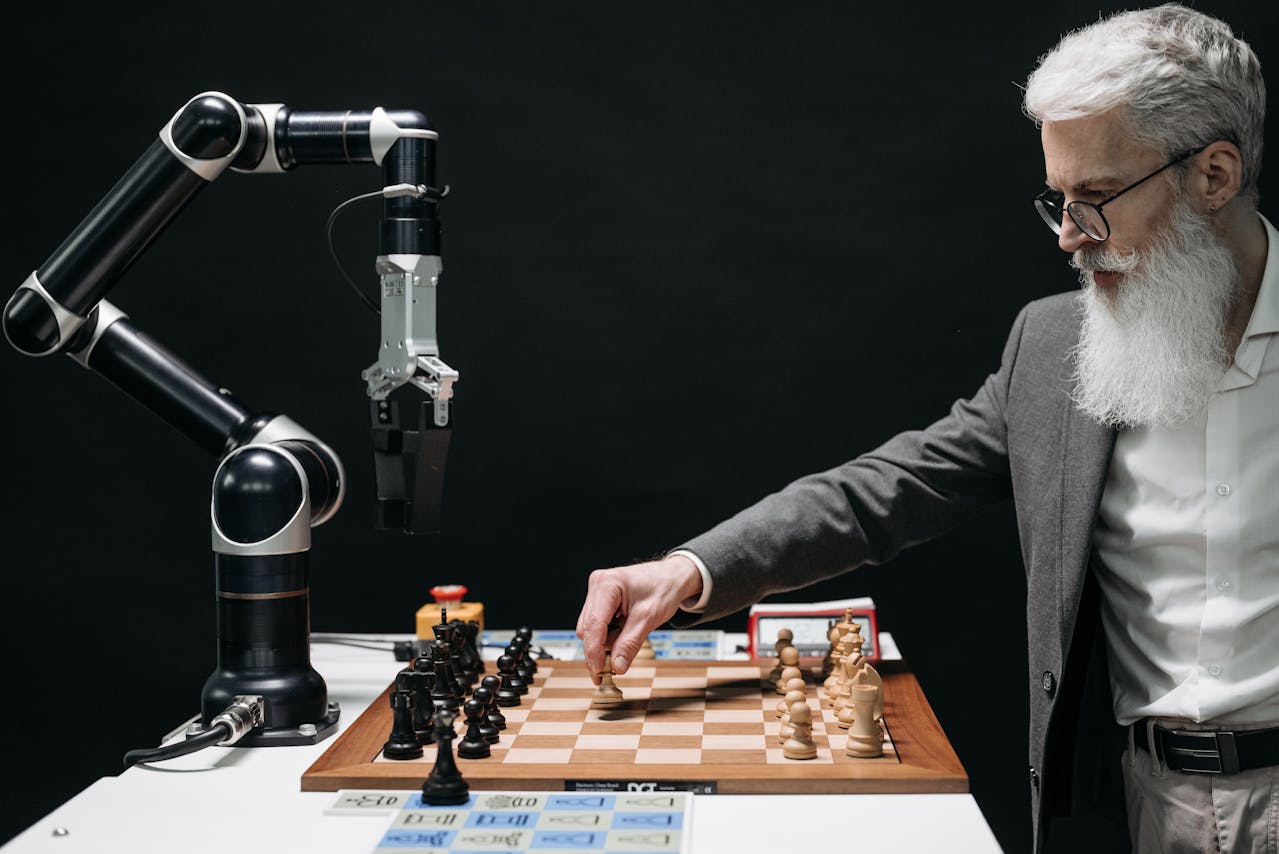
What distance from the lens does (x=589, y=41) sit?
345cm

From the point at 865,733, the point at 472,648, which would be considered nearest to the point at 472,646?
the point at 472,648

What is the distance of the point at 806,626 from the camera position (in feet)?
8.74

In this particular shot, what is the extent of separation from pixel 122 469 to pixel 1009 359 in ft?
7.86

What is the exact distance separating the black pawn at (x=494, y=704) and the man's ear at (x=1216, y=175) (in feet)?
4.33

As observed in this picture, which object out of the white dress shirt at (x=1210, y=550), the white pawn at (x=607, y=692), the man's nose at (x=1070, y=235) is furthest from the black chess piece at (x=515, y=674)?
the man's nose at (x=1070, y=235)

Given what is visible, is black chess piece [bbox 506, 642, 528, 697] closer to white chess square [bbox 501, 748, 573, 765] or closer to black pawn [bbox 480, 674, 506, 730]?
black pawn [bbox 480, 674, 506, 730]

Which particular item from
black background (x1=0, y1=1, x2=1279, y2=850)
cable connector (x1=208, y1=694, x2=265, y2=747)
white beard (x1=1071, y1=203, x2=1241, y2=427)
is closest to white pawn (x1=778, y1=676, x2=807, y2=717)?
white beard (x1=1071, y1=203, x2=1241, y2=427)

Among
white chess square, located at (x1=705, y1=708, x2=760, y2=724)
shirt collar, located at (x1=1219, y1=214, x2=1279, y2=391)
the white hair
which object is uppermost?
the white hair

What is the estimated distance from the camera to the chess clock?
2.61m

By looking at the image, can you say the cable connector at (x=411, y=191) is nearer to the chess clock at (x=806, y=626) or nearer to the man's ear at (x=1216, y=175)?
the chess clock at (x=806, y=626)

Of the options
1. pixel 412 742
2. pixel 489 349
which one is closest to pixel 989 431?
pixel 412 742

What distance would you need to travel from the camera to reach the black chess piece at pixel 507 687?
2.18 m

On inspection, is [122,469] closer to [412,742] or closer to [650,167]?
[650,167]

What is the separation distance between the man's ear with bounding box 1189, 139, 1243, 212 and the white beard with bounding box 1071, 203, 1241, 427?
3 centimetres
